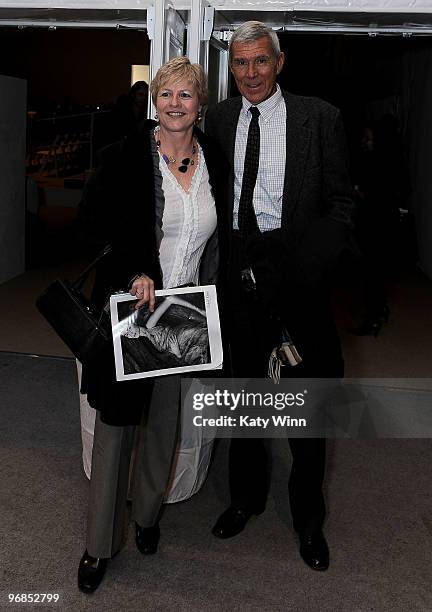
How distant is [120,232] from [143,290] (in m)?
0.21

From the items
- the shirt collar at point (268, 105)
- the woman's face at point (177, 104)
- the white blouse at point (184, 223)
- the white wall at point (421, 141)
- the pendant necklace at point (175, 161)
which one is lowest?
the white blouse at point (184, 223)

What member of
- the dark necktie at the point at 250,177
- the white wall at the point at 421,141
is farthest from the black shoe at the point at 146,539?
the white wall at the point at 421,141

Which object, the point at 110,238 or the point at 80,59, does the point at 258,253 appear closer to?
the point at 110,238

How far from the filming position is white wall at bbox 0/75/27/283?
20.9 ft

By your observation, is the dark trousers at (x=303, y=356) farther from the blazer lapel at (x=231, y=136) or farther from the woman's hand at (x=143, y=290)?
the woman's hand at (x=143, y=290)

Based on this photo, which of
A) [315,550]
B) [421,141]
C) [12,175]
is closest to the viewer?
[315,550]

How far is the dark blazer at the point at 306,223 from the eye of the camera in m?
2.26

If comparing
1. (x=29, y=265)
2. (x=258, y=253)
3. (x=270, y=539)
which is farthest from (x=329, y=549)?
(x=29, y=265)

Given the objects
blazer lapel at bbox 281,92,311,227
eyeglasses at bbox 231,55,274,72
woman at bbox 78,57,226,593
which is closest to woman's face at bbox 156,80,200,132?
woman at bbox 78,57,226,593

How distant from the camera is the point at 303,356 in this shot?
7.88 ft

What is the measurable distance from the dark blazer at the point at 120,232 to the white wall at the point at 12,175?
177 inches

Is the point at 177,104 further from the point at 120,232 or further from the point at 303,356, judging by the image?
the point at 303,356

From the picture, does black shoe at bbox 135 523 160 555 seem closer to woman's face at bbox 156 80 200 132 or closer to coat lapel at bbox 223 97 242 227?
coat lapel at bbox 223 97 242 227

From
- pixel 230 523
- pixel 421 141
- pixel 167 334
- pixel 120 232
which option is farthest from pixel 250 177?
pixel 421 141
